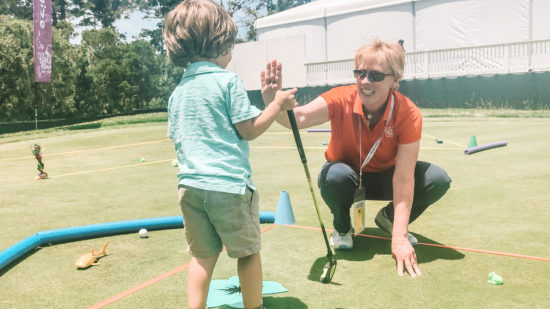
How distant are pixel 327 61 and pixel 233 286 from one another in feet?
64.9

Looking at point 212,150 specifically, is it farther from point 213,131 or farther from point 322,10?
point 322,10

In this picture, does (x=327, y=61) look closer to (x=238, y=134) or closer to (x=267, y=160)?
(x=267, y=160)

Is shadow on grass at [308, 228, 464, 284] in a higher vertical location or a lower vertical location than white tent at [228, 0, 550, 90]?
lower

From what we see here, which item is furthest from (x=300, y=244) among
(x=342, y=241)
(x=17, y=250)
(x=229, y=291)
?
(x=17, y=250)

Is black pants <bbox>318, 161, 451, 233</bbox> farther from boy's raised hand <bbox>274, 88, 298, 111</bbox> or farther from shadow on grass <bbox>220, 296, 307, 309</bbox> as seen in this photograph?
boy's raised hand <bbox>274, 88, 298, 111</bbox>

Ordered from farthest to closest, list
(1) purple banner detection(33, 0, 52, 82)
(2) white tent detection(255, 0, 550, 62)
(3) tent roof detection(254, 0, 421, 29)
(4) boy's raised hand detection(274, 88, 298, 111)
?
(3) tent roof detection(254, 0, 421, 29)
(2) white tent detection(255, 0, 550, 62)
(1) purple banner detection(33, 0, 52, 82)
(4) boy's raised hand detection(274, 88, 298, 111)

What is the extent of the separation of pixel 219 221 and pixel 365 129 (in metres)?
1.43

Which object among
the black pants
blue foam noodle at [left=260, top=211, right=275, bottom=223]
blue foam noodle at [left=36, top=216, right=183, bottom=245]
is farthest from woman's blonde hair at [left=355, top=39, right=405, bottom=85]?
blue foam noodle at [left=36, top=216, right=183, bottom=245]

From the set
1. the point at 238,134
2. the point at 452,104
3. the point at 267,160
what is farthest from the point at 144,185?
the point at 452,104

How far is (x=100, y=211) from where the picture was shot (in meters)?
4.46

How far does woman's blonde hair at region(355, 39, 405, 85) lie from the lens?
2951mm

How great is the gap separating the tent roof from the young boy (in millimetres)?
19480

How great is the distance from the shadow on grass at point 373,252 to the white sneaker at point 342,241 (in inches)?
1.3

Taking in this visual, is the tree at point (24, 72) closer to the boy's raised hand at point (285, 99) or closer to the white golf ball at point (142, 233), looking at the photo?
the white golf ball at point (142, 233)
